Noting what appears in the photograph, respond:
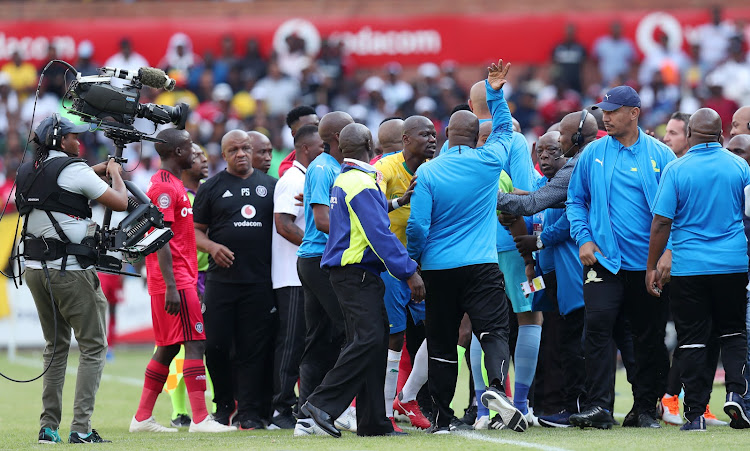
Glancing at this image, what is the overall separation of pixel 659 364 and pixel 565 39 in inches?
628

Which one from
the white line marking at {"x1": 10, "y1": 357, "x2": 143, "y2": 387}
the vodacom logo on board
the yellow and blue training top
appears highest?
the vodacom logo on board

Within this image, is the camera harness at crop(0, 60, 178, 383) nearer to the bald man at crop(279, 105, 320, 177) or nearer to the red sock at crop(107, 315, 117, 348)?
the bald man at crop(279, 105, 320, 177)

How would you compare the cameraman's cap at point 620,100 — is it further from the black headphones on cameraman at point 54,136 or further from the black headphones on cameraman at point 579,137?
the black headphones on cameraman at point 54,136

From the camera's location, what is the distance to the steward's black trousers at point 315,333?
8.65 metres

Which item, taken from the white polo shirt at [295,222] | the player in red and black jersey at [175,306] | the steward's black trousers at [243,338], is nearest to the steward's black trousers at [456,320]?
the white polo shirt at [295,222]

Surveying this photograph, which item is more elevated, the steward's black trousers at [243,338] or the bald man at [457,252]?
the bald man at [457,252]

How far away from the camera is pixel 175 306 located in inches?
358

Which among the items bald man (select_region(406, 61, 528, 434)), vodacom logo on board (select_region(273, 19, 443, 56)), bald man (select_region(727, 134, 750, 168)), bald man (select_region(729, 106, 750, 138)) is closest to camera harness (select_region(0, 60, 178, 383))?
bald man (select_region(406, 61, 528, 434))

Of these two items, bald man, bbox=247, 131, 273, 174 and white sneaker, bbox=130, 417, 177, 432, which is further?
bald man, bbox=247, 131, 273, 174

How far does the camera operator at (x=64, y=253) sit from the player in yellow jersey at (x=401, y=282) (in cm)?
215

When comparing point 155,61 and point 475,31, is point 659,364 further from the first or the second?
point 155,61

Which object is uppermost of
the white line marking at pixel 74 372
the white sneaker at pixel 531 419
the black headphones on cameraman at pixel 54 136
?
the black headphones on cameraman at pixel 54 136

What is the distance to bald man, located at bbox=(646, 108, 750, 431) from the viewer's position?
8.07 metres

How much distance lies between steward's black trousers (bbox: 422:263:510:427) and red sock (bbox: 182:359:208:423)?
6.72 ft
